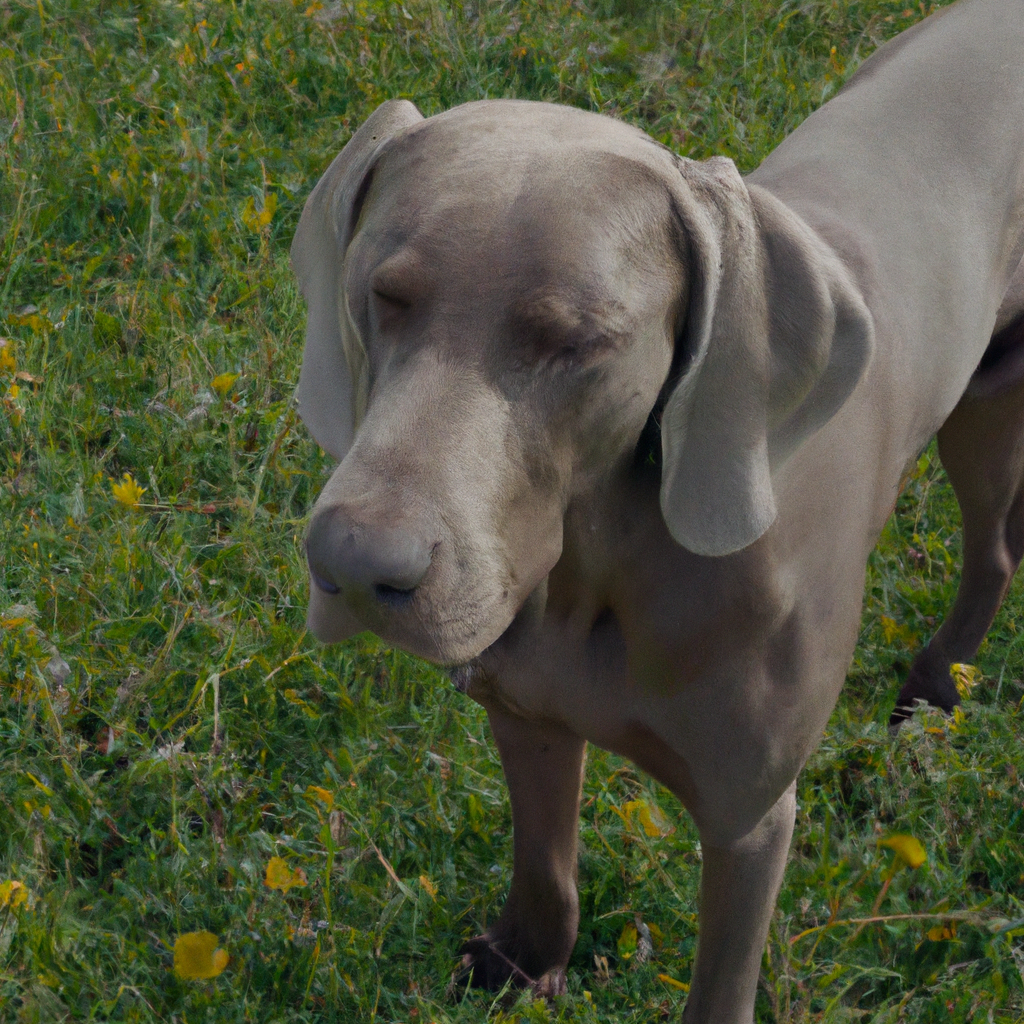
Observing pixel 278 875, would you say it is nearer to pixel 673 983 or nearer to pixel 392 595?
pixel 673 983

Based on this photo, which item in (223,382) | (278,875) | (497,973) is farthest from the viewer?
(223,382)

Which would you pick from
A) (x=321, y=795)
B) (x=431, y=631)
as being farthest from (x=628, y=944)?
(x=431, y=631)

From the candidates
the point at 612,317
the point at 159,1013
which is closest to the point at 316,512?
the point at 612,317

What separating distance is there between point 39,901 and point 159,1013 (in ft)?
1.09

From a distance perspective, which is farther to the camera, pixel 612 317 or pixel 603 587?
pixel 603 587

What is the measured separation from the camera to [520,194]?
1458 mm

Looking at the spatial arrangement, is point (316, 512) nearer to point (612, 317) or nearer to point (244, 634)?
point (612, 317)

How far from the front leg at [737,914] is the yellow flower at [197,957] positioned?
0.80 metres

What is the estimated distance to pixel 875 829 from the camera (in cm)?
291

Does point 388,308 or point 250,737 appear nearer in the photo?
point 388,308

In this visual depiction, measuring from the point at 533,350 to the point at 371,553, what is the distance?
0.94 feet

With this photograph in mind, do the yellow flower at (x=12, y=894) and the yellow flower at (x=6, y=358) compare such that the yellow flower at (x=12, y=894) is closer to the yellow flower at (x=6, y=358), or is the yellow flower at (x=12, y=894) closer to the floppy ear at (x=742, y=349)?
the floppy ear at (x=742, y=349)

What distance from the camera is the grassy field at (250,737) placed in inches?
99.7

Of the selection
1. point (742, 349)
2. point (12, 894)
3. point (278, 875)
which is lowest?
point (12, 894)
